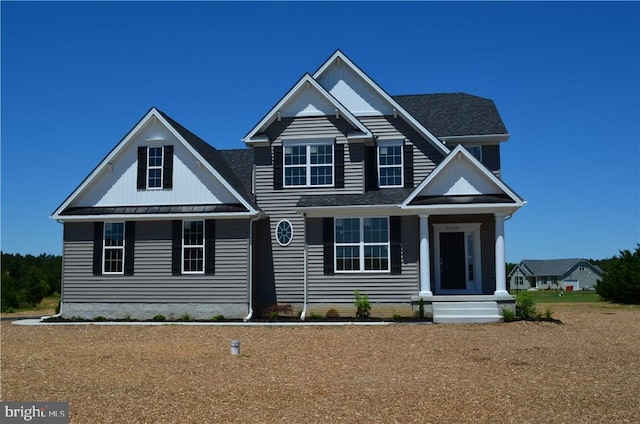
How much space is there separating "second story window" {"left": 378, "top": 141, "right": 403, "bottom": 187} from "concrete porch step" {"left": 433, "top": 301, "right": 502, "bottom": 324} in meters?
5.04

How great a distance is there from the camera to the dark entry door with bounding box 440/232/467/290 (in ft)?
69.6

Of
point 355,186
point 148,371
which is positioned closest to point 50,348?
point 148,371

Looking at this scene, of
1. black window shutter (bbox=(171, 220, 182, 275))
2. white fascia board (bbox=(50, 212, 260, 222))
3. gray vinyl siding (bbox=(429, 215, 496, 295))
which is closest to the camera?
white fascia board (bbox=(50, 212, 260, 222))

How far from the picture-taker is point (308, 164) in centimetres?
2161

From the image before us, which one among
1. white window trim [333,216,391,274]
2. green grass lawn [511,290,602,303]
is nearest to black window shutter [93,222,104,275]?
white window trim [333,216,391,274]

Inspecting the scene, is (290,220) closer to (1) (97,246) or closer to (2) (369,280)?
(2) (369,280)

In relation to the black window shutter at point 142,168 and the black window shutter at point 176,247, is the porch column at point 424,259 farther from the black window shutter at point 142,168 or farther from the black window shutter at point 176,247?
the black window shutter at point 142,168

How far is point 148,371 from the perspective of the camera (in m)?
10.8

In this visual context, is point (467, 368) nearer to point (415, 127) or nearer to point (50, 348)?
point (50, 348)

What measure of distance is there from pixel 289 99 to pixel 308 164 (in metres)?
2.52

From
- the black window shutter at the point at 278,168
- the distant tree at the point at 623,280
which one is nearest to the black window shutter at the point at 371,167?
the black window shutter at the point at 278,168

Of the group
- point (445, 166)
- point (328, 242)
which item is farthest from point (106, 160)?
point (445, 166)

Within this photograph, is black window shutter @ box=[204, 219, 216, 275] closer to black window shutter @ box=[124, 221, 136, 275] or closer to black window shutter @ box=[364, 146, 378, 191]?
black window shutter @ box=[124, 221, 136, 275]

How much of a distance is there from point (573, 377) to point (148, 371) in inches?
299
